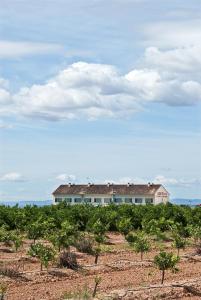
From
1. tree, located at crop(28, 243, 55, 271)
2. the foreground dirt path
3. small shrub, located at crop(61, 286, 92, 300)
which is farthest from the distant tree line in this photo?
small shrub, located at crop(61, 286, 92, 300)

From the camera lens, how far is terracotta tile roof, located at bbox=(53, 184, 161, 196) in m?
85.4

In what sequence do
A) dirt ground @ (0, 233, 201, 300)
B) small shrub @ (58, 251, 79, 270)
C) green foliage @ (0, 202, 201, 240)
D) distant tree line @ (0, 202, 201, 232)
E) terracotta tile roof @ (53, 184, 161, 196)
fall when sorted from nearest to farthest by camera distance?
1. dirt ground @ (0, 233, 201, 300)
2. small shrub @ (58, 251, 79, 270)
3. green foliage @ (0, 202, 201, 240)
4. distant tree line @ (0, 202, 201, 232)
5. terracotta tile roof @ (53, 184, 161, 196)

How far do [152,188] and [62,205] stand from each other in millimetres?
45580

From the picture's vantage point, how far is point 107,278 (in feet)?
53.5

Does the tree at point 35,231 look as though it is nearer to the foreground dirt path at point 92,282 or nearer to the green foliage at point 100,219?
the green foliage at point 100,219

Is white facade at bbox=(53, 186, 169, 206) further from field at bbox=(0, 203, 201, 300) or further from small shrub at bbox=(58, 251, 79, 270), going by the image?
small shrub at bbox=(58, 251, 79, 270)

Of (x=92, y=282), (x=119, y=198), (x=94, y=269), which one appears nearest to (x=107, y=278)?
(x=92, y=282)

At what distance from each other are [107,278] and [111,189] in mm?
70063

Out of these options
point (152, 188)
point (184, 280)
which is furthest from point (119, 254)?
point (152, 188)

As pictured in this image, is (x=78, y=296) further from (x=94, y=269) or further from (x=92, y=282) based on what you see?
(x=94, y=269)

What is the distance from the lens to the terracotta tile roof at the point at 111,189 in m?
85.4

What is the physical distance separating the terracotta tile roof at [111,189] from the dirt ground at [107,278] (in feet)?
209

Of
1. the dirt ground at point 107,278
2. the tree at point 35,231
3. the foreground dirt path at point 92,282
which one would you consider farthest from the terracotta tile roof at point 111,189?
the foreground dirt path at point 92,282

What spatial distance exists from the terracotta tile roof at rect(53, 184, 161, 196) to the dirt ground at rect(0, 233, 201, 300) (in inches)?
2505
